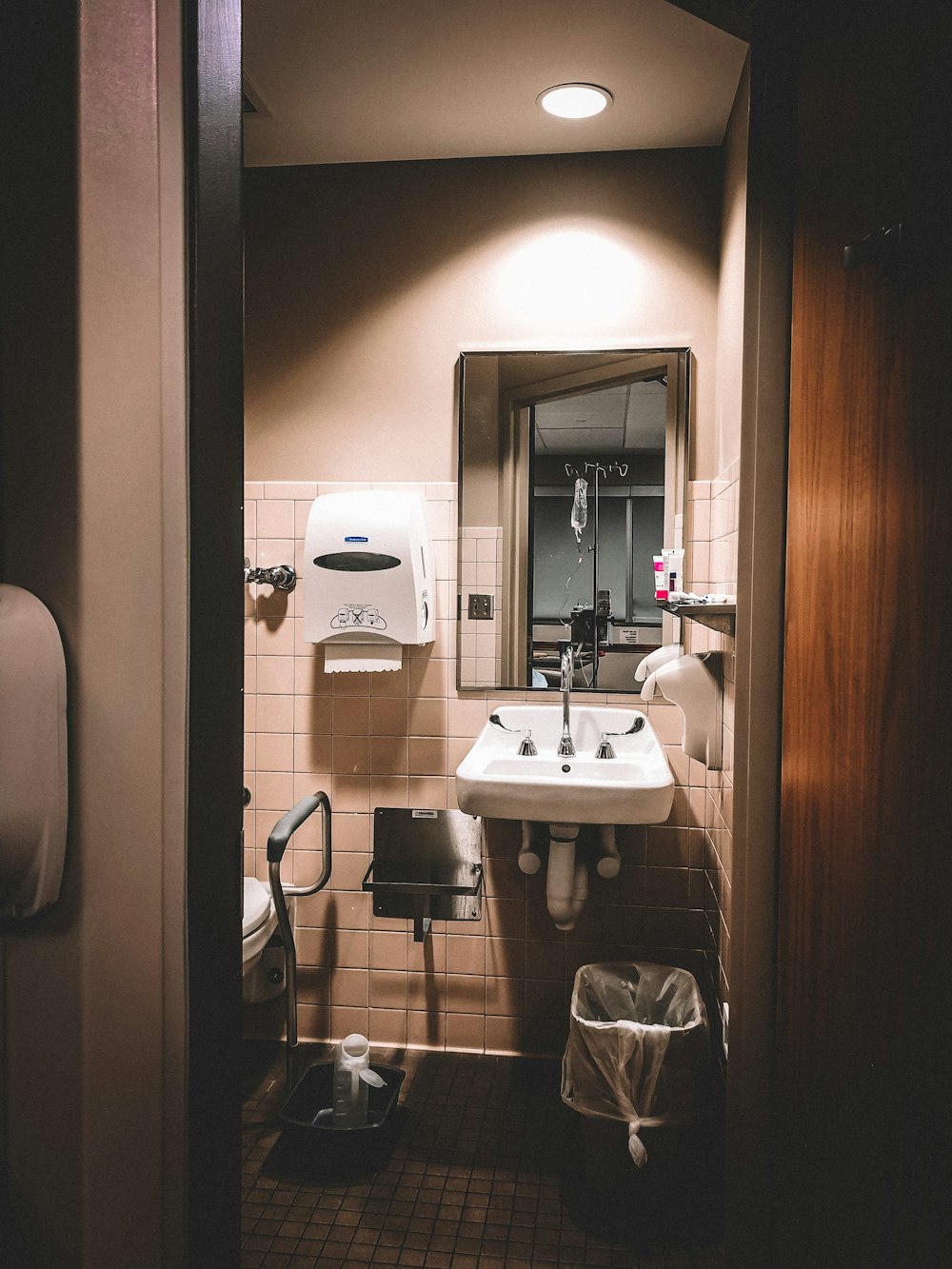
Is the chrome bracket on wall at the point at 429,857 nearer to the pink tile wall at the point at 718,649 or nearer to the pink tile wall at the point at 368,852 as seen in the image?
the pink tile wall at the point at 368,852

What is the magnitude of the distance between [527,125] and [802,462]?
1.54 m

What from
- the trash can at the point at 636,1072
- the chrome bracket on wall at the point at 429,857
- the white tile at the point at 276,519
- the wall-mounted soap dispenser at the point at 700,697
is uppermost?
the white tile at the point at 276,519

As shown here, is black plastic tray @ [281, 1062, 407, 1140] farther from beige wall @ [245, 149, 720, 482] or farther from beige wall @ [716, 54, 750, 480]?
beige wall @ [716, 54, 750, 480]

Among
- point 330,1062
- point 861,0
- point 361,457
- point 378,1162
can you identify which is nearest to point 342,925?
point 330,1062

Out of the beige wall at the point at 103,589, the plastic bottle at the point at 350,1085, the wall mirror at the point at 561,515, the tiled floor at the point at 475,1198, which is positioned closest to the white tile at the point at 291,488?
the wall mirror at the point at 561,515

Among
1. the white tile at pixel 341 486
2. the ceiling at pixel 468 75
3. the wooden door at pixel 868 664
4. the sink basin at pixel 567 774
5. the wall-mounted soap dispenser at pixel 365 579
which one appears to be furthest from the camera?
the white tile at pixel 341 486

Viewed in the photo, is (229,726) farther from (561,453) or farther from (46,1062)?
(561,453)

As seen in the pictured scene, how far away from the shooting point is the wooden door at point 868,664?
763 millimetres

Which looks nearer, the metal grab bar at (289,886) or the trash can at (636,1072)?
the trash can at (636,1072)

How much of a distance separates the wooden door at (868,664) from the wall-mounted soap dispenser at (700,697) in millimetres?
702

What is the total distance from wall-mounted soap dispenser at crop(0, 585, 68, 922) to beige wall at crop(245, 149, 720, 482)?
1972 millimetres

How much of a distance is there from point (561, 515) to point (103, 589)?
1960 mm

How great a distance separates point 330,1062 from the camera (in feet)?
7.49

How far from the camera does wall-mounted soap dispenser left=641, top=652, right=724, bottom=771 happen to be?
6.69ft
